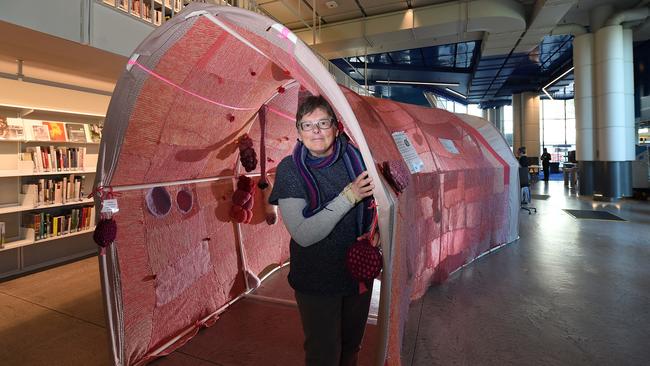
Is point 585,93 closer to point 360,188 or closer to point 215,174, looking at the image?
point 215,174

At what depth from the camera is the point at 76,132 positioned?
4.56 meters

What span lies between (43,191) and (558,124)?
23.5 m

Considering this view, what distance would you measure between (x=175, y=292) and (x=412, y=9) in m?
7.41

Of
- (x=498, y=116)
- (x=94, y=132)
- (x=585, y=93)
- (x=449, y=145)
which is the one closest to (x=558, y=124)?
(x=498, y=116)

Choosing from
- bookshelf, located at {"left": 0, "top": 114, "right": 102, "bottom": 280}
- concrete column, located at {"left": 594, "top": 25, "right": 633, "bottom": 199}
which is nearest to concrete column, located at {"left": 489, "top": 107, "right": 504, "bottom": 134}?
concrete column, located at {"left": 594, "top": 25, "right": 633, "bottom": 199}

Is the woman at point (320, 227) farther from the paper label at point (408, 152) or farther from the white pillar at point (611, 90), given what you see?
the white pillar at point (611, 90)

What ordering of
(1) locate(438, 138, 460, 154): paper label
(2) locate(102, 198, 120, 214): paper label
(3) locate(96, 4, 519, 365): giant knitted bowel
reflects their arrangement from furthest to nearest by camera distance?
(1) locate(438, 138, 460, 154): paper label, (2) locate(102, 198, 120, 214): paper label, (3) locate(96, 4, 519, 365): giant knitted bowel

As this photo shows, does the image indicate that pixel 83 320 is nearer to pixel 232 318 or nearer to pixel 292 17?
pixel 232 318

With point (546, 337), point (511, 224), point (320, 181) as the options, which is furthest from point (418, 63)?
point (320, 181)

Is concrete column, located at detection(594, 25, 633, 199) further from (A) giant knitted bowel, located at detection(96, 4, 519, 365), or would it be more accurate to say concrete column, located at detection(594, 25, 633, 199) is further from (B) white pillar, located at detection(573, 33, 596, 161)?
(A) giant knitted bowel, located at detection(96, 4, 519, 365)

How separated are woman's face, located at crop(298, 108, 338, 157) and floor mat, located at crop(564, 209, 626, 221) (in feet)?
24.0

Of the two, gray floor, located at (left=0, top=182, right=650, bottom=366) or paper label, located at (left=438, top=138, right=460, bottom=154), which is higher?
paper label, located at (left=438, top=138, right=460, bottom=154)

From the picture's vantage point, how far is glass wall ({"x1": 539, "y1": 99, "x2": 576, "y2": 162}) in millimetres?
19547

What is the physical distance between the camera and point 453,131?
414cm
